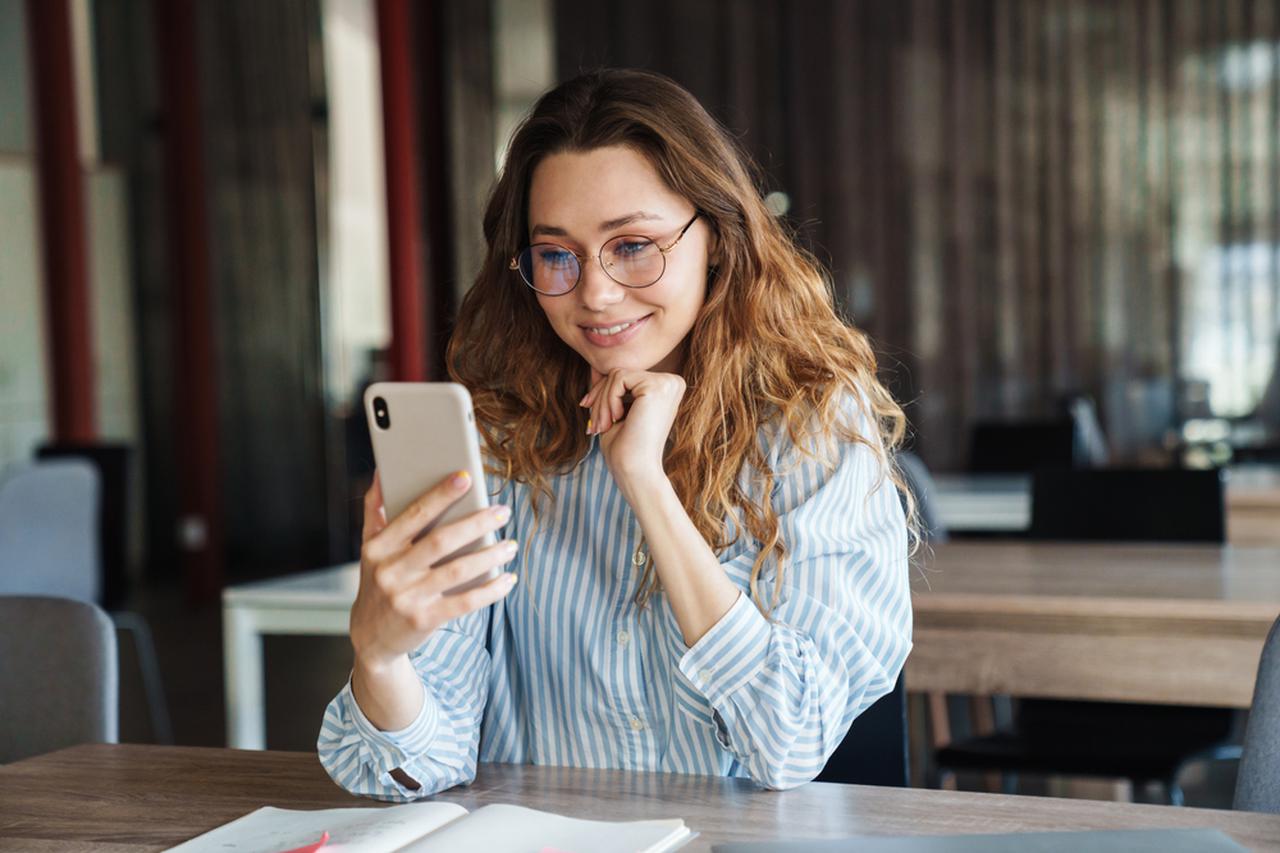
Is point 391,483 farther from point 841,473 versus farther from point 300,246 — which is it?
point 300,246

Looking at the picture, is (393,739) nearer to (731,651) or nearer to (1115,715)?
(731,651)

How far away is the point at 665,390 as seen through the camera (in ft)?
4.29

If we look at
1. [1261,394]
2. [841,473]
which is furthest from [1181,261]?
[841,473]

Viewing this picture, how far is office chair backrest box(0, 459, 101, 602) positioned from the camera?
374 cm

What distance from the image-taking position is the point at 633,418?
1278 millimetres

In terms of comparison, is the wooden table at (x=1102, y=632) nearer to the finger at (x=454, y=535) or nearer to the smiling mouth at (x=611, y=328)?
the smiling mouth at (x=611, y=328)

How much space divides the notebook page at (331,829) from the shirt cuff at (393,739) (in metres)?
0.07

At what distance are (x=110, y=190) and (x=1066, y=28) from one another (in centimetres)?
516

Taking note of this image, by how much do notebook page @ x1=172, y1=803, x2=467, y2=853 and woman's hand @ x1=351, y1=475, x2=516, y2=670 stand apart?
154 millimetres

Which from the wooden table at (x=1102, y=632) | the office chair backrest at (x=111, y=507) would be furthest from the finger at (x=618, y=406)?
the office chair backrest at (x=111, y=507)

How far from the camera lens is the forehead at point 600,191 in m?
1.43

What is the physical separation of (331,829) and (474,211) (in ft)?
21.4

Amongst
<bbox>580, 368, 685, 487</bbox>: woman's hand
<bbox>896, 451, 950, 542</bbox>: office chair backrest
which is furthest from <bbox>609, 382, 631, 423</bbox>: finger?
<bbox>896, 451, 950, 542</bbox>: office chair backrest

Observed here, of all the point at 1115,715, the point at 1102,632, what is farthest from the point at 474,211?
the point at 1102,632
